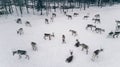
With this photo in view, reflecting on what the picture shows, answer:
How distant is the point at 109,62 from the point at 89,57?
311cm

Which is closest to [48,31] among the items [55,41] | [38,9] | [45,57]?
[55,41]

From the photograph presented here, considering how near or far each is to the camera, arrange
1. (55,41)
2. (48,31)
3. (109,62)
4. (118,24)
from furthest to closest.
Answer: (118,24) → (48,31) → (55,41) → (109,62)

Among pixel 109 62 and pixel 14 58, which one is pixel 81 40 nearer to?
pixel 109 62

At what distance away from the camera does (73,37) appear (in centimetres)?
3859

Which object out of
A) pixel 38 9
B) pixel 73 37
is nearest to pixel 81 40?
pixel 73 37

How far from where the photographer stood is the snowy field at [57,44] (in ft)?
99.0

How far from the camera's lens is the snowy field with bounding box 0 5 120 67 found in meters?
30.2

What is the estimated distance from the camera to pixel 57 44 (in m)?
35.6

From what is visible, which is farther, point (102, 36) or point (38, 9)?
point (38, 9)

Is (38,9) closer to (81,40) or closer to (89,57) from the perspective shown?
(81,40)

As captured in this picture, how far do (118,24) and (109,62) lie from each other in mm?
19168

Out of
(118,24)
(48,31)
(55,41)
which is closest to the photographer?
(55,41)

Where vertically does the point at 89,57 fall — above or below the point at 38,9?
below

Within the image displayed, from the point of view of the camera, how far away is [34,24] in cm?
4900
